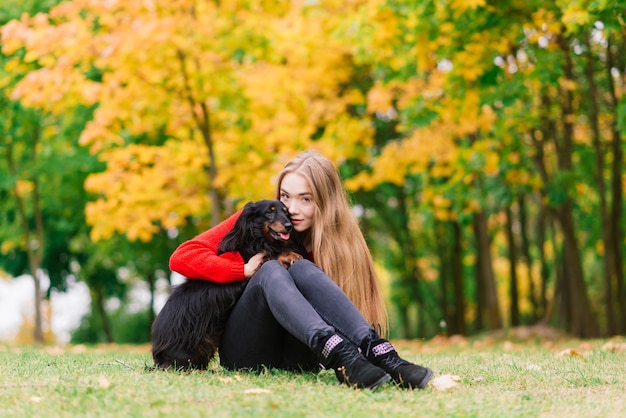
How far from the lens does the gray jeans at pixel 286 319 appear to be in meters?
3.52

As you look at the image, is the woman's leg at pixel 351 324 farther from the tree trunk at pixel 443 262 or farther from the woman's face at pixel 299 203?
the tree trunk at pixel 443 262

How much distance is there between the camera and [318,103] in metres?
12.4

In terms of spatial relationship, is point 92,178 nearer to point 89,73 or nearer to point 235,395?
point 89,73

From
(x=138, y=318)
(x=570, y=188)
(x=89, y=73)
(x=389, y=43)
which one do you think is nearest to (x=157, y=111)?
(x=89, y=73)

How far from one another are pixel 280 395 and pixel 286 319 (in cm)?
44

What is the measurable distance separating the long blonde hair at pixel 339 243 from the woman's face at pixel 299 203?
1.2 inches

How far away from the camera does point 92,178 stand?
1134 cm

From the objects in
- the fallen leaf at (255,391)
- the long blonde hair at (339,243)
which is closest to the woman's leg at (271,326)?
the fallen leaf at (255,391)

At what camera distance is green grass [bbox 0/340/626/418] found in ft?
9.55

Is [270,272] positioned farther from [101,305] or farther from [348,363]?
[101,305]

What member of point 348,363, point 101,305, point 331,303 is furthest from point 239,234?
point 101,305

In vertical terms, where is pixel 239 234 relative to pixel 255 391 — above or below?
above

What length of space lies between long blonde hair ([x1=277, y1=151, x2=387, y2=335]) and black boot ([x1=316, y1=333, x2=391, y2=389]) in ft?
2.51

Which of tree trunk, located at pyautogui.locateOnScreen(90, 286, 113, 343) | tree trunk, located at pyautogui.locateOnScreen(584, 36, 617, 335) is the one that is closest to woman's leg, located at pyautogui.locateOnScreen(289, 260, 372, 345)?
tree trunk, located at pyautogui.locateOnScreen(584, 36, 617, 335)
